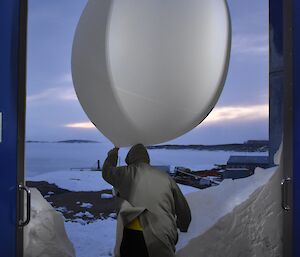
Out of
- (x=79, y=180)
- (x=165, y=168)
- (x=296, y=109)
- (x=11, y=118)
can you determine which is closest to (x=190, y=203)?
(x=165, y=168)

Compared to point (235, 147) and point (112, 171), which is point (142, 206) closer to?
point (112, 171)

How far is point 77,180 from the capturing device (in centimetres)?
223

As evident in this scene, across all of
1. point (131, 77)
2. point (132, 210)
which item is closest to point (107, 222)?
point (132, 210)

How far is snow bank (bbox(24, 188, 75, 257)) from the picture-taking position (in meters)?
1.92

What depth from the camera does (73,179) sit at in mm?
2246

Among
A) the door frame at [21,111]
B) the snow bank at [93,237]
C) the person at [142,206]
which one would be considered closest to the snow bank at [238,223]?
the person at [142,206]

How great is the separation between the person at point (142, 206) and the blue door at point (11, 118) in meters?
0.43

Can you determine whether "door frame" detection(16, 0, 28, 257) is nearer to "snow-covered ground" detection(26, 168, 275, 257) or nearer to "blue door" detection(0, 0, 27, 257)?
"blue door" detection(0, 0, 27, 257)

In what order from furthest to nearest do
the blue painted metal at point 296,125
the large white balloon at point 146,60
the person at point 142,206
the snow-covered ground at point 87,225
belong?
the snow-covered ground at point 87,225, the blue painted metal at point 296,125, the person at point 142,206, the large white balloon at point 146,60

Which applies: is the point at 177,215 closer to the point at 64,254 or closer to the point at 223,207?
the point at 223,207

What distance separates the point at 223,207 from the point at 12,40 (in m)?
1.32

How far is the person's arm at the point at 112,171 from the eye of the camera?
1.83m

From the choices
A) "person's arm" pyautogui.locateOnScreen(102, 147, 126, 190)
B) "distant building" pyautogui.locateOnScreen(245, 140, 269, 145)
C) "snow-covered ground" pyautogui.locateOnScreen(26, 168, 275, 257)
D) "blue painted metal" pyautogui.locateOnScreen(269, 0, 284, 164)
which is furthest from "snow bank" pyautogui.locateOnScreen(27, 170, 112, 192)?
"blue painted metal" pyautogui.locateOnScreen(269, 0, 284, 164)

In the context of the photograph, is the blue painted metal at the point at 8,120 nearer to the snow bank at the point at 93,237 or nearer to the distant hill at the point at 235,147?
the snow bank at the point at 93,237
